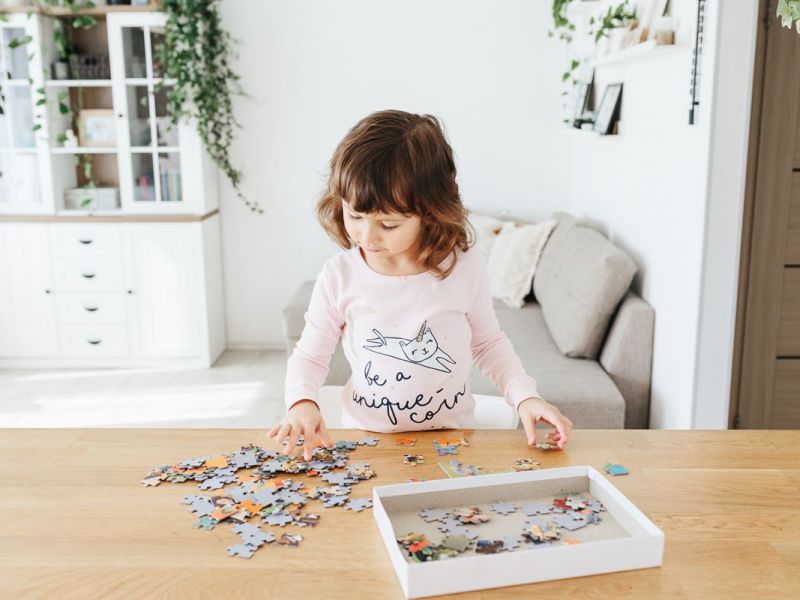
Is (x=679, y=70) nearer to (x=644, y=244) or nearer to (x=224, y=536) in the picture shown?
(x=644, y=244)

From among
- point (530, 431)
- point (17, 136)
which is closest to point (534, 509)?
point (530, 431)

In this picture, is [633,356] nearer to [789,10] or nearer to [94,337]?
[789,10]

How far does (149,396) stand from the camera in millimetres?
3908

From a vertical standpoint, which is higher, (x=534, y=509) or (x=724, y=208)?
(x=724, y=208)

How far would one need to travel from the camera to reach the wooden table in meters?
0.92

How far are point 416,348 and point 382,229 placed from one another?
0.25m

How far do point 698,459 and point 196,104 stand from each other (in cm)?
363

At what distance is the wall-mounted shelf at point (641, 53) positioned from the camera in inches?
98.1

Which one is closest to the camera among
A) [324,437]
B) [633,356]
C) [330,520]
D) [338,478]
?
[330,520]

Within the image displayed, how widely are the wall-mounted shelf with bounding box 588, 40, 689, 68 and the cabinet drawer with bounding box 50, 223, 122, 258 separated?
267cm

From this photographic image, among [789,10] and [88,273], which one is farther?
[88,273]

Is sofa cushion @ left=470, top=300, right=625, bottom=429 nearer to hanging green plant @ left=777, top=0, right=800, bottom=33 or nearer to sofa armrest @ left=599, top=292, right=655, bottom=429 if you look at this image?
sofa armrest @ left=599, top=292, right=655, bottom=429

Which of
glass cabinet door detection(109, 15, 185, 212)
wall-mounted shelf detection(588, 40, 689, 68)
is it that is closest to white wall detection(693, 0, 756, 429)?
wall-mounted shelf detection(588, 40, 689, 68)

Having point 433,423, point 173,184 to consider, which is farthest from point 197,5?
point 433,423
